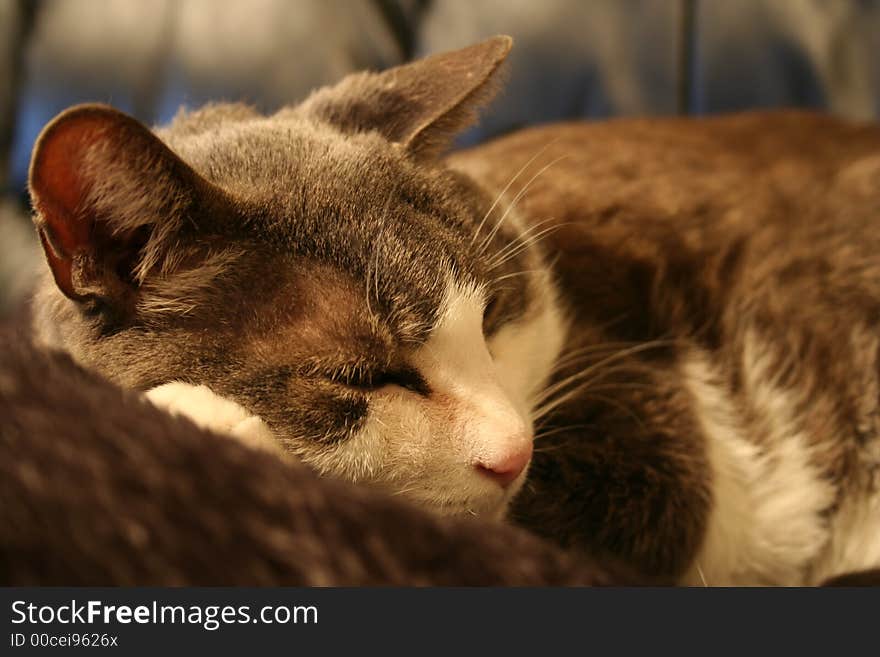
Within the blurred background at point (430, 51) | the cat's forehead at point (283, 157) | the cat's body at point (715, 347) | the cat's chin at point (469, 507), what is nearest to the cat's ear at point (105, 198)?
the cat's forehead at point (283, 157)

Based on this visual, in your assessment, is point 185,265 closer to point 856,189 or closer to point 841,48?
point 856,189

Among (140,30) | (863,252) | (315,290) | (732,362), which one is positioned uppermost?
(140,30)

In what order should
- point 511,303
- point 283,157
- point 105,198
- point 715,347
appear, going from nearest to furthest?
point 105,198 < point 283,157 < point 511,303 < point 715,347

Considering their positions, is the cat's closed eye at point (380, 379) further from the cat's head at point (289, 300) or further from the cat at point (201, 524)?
the cat at point (201, 524)

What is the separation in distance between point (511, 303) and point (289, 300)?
0.36 meters

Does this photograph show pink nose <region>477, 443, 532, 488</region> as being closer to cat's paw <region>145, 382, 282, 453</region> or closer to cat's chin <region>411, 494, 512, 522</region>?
cat's chin <region>411, 494, 512, 522</region>

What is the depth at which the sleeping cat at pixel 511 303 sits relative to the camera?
77 centimetres

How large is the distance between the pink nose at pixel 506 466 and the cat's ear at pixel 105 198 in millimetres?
376

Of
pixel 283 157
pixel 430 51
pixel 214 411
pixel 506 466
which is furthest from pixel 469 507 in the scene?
pixel 430 51

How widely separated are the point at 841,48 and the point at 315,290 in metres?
1.69

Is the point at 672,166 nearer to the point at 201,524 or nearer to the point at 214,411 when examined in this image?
the point at 214,411

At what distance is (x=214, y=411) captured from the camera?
2.41 ft

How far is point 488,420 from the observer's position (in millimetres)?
798

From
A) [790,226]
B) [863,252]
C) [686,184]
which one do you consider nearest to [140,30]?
[686,184]
